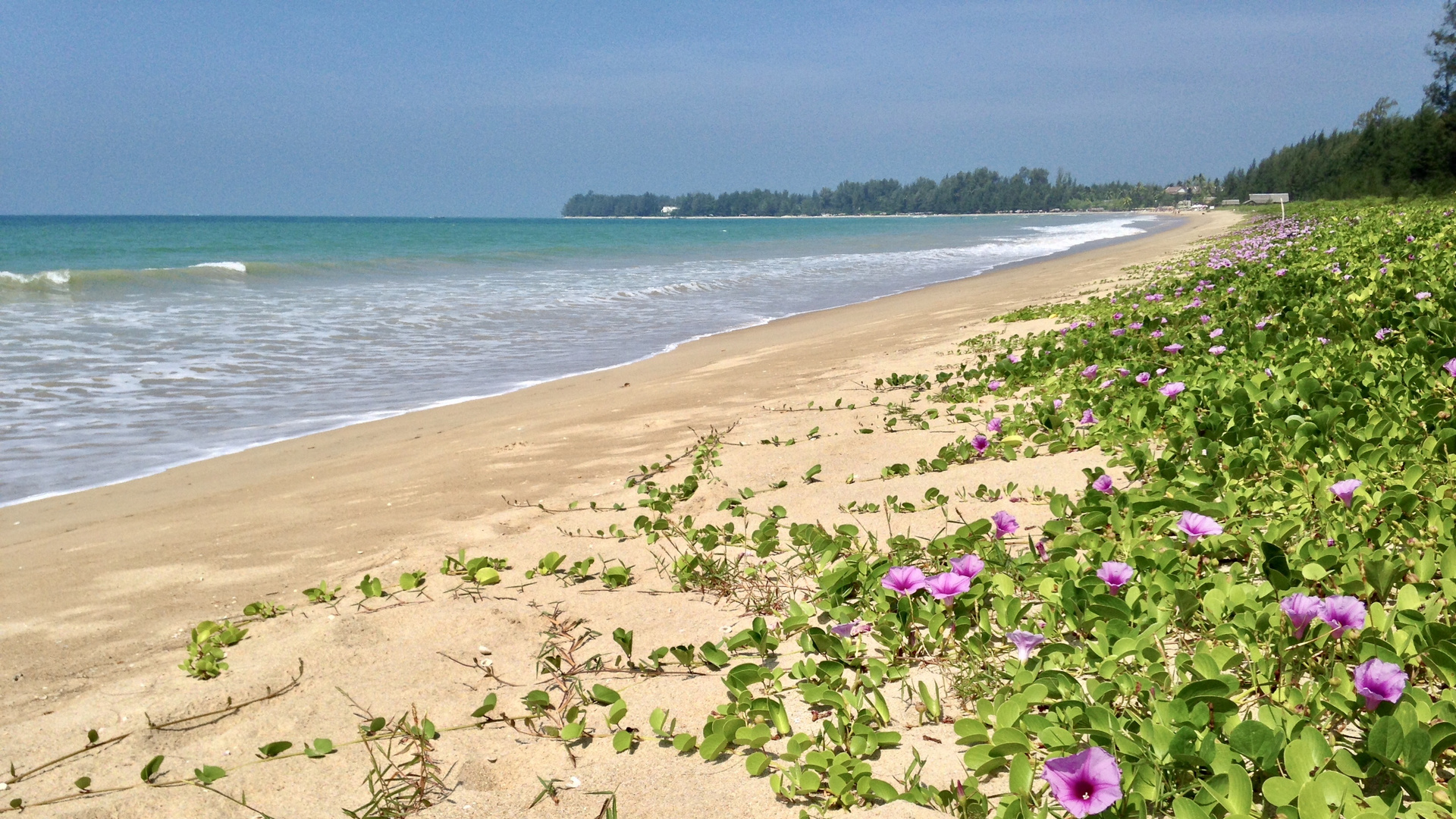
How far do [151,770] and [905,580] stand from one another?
5.65 feet

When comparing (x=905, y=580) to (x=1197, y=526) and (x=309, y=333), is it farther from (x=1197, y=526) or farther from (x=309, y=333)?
(x=309, y=333)

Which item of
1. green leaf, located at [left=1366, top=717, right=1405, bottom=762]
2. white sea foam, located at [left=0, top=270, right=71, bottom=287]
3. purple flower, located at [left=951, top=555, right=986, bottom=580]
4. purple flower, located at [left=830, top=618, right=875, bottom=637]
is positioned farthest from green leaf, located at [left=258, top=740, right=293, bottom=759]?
white sea foam, located at [left=0, top=270, right=71, bottom=287]

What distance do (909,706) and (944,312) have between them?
11.0 meters

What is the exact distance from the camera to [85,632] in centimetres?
310

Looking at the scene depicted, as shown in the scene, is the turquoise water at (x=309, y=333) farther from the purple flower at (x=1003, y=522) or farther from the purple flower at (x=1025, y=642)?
the purple flower at (x=1025, y=642)

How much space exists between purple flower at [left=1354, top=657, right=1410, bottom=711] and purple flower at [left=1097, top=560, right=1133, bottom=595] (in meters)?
0.59

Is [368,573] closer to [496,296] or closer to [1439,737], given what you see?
[1439,737]

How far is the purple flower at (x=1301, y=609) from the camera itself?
1.64 metres

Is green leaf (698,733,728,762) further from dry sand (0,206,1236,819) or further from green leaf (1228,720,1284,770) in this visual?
green leaf (1228,720,1284,770)

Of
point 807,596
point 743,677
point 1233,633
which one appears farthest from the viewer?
point 807,596

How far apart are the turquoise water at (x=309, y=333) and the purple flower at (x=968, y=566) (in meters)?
5.47

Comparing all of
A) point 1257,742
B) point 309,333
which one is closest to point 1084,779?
point 1257,742

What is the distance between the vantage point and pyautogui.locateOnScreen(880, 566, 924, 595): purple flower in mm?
2154

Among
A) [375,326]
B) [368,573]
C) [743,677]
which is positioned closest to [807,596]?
[743,677]
